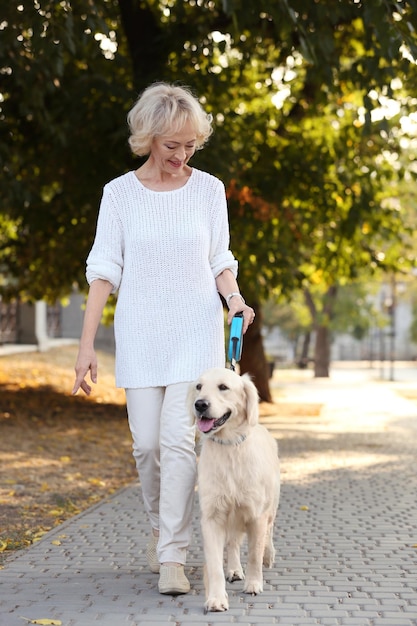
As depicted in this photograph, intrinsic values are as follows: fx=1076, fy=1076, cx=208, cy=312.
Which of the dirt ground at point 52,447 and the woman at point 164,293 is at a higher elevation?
the woman at point 164,293

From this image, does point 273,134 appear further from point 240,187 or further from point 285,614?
point 285,614

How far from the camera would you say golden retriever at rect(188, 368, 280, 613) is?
4.97m

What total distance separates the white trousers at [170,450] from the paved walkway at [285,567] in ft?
0.98

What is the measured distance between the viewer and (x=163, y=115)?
5355 mm

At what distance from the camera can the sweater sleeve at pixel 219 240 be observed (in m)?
5.70

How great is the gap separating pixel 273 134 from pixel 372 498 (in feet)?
37.4

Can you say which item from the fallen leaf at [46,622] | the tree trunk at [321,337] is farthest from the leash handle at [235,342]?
the tree trunk at [321,337]

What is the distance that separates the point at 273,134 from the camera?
19.6m

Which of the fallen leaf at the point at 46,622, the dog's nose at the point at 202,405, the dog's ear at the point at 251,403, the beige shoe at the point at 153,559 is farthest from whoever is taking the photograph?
the beige shoe at the point at 153,559

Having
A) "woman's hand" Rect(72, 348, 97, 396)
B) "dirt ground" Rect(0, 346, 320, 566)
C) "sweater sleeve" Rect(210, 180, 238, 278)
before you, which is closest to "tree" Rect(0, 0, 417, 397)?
"dirt ground" Rect(0, 346, 320, 566)

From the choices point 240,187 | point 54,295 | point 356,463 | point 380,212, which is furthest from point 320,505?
point 54,295

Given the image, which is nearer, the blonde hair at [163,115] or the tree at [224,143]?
the blonde hair at [163,115]

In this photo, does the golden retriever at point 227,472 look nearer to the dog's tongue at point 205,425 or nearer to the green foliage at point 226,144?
the dog's tongue at point 205,425

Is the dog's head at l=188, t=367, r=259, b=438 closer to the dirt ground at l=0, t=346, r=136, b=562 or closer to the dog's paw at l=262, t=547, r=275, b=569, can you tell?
the dog's paw at l=262, t=547, r=275, b=569
